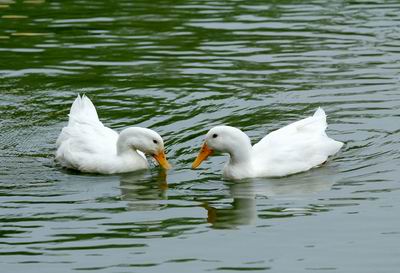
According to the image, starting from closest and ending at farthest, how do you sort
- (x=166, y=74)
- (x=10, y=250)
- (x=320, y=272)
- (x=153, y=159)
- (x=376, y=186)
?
(x=320, y=272) → (x=10, y=250) → (x=376, y=186) → (x=153, y=159) → (x=166, y=74)

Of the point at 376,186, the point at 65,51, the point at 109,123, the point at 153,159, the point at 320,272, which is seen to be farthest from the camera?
the point at 65,51

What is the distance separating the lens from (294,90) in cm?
1741

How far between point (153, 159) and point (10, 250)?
4252 millimetres

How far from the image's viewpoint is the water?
36.6ft

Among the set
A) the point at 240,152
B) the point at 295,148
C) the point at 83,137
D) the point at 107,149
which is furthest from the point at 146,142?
the point at 295,148

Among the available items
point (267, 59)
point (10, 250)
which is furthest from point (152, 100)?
point (10, 250)

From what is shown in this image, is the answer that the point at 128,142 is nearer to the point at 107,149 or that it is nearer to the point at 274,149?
the point at 107,149

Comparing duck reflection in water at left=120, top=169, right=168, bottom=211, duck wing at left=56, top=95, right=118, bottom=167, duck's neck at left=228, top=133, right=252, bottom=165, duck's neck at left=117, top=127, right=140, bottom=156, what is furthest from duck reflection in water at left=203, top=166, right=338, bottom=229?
duck wing at left=56, top=95, right=118, bottom=167

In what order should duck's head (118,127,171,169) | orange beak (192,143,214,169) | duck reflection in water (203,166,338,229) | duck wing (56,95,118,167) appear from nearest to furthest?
duck reflection in water (203,166,338,229)
orange beak (192,143,214,169)
duck's head (118,127,171,169)
duck wing (56,95,118,167)

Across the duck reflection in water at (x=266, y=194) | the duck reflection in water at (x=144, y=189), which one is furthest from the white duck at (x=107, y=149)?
the duck reflection in water at (x=266, y=194)

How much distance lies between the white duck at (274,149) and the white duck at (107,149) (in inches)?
23.8

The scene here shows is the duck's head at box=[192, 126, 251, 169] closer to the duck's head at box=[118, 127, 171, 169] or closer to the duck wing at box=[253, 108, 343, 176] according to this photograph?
the duck wing at box=[253, 108, 343, 176]

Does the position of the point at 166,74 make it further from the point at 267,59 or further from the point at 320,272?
the point at 320,272

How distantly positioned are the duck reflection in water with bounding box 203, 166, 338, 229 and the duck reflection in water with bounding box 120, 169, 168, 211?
2.18 feet
